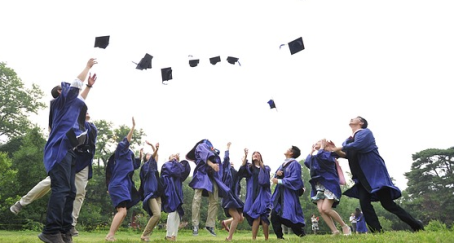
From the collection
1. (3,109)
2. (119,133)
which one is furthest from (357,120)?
(3,109)

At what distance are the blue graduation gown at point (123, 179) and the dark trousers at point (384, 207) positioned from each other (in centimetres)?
395

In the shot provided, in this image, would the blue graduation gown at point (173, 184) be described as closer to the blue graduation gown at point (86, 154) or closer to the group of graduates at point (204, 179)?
the group of graduates at point (204, 179)

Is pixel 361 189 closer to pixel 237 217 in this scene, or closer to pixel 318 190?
pixel 318 190

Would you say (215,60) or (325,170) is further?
(215,60)

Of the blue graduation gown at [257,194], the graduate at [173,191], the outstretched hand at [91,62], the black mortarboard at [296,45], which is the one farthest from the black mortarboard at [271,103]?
the outstretched hand at [91,62]

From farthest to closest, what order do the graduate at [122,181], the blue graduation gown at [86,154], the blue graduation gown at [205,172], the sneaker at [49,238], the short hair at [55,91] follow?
the blue graduation gown at [205,172], the graduate at [122,181], the blue graduation gown at [86,154], the short hair at [55,91], the sneaker at [49,238]

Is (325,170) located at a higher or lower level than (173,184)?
lower

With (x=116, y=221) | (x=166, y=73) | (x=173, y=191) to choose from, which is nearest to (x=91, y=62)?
(x=116, y=221)

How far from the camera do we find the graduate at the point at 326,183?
662 centimetres

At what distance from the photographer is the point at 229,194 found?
767 cm

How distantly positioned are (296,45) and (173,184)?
4.03 meters

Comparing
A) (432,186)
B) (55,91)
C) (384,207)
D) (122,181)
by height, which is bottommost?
(432,186)

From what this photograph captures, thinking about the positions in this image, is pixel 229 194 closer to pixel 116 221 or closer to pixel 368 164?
pixel 116 221

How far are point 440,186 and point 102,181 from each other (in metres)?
34.6
